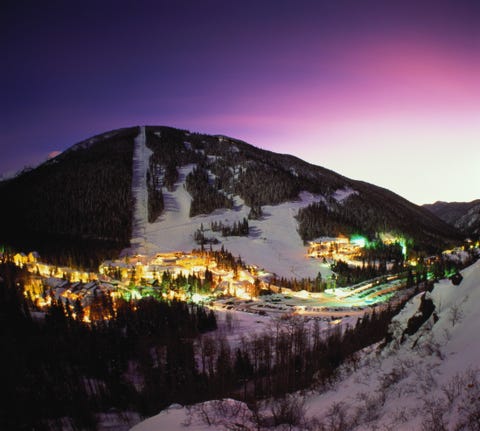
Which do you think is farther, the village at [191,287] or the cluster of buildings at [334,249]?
the cluster of buildings at [334,249]

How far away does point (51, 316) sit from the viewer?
69.9 m

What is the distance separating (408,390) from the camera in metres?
17.6

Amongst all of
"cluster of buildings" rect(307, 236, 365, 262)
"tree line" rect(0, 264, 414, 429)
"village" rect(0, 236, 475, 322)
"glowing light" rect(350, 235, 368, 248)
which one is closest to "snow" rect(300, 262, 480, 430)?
"tree line" rect(0, 264, 414, 429)

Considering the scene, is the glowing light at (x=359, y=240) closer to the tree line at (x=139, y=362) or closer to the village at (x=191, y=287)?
the village at (x=191, y=287)

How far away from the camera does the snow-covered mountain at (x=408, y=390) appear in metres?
14.5

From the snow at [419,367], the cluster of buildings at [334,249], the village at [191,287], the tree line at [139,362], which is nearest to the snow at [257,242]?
the cluster of buildings at [334,249]

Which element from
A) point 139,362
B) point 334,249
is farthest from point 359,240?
point 139,362

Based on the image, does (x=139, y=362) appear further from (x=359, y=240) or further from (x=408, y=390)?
(x=359, y=240)

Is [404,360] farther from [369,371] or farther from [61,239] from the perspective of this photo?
[61,239]

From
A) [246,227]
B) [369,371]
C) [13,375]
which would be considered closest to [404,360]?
[369,371]

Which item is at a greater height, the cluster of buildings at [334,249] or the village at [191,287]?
the cluster of buildings at [334,249]

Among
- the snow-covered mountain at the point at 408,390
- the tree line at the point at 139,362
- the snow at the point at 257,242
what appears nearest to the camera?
the snow-covered mountain at the point at 408,390

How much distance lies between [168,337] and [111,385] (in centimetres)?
1836

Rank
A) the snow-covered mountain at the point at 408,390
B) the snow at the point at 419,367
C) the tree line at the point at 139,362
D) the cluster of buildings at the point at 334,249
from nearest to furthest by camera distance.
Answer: the snow-covered mountain at the point at 408,390 → the snow at the point at 419,367 → the tree line at the point at 139,362 → the cluster of buildings at the point at 334,249
